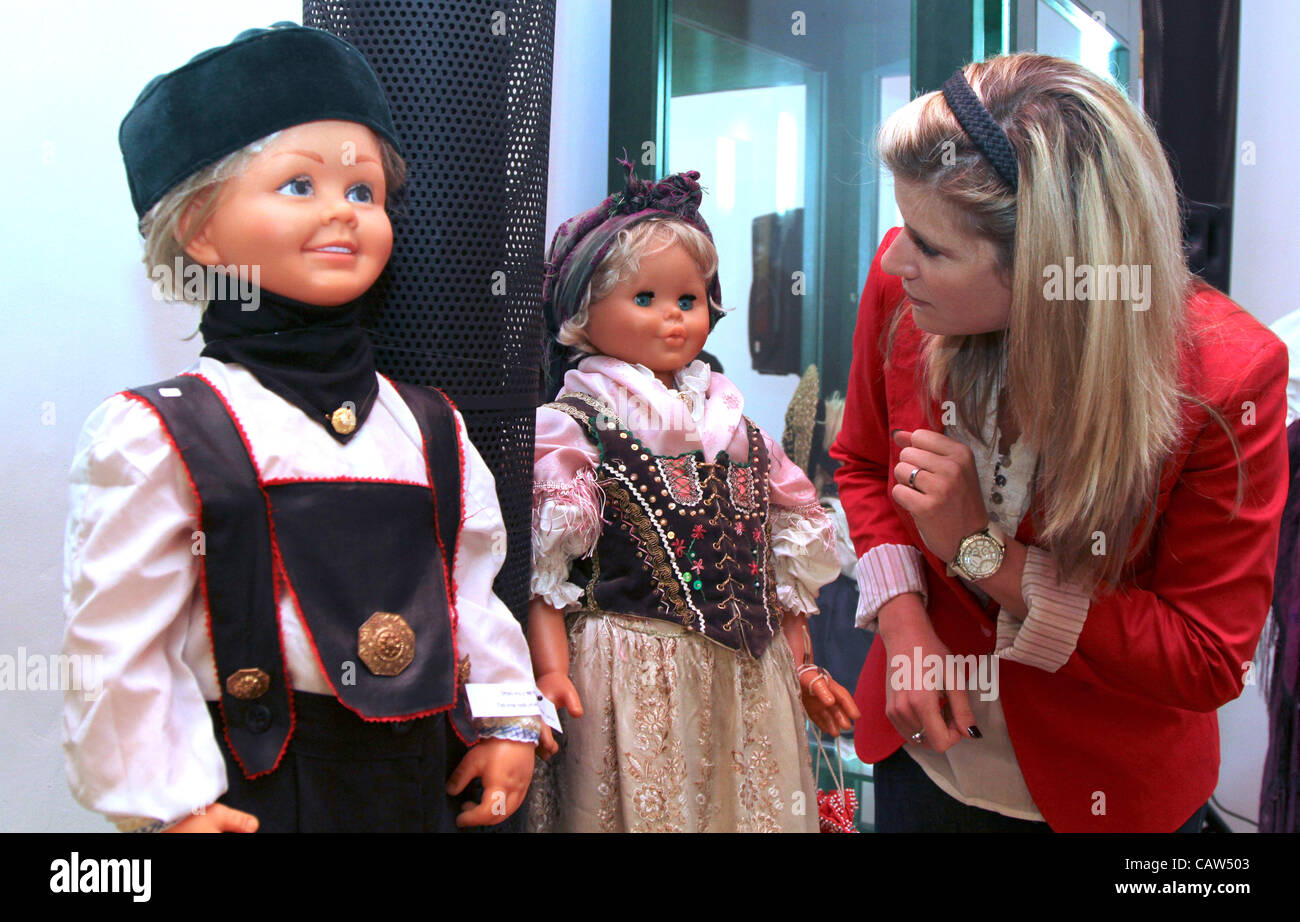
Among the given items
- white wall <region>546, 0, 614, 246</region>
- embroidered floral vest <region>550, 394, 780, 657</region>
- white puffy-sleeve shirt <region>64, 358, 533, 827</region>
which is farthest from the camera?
white wall <region>546, 0, 614, 246</region>

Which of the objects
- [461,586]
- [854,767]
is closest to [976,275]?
[461,586]

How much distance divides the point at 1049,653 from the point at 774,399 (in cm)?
186

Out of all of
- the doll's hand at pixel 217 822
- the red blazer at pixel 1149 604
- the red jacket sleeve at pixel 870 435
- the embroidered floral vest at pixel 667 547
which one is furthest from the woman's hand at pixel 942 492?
the doll's hand at pixel 217 822

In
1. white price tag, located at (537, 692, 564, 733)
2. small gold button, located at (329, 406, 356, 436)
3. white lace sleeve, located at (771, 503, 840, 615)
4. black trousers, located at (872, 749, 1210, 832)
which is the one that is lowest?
black trousers, located at (872, 749, 1210, 832)

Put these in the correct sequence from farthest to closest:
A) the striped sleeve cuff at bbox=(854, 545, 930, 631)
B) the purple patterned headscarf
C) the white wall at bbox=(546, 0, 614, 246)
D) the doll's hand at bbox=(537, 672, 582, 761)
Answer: the white wall at bbox=(546, 0, 614, 246)
the purple patterned headscarf
the doll's hand at bbox=(537, 672, 582, 761)
the striped sleeve cuff at bbox=(854, 545, 930, 631)

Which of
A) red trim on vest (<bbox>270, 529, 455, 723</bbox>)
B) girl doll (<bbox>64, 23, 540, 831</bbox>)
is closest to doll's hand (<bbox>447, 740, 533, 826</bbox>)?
girl doll (<bbox>64, 23, 540, 831</bbox>)

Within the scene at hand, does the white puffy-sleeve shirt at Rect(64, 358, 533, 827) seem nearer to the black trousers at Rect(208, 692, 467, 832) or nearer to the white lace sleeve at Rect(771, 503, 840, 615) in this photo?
the black trousers at Rect(208, 692, 467, 832)

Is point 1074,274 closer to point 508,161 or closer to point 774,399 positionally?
point 508,161

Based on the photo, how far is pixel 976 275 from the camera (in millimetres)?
1426

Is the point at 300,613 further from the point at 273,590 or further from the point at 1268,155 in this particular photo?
the point at 1268,155

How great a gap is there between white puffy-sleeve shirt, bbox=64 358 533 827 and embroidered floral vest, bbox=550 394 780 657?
0.57 meters

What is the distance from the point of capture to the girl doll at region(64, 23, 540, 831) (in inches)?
47.9

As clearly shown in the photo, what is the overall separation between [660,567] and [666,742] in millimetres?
298

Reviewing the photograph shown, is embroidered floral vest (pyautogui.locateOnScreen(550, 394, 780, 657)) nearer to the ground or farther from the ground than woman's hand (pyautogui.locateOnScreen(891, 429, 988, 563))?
nearer to the ground
